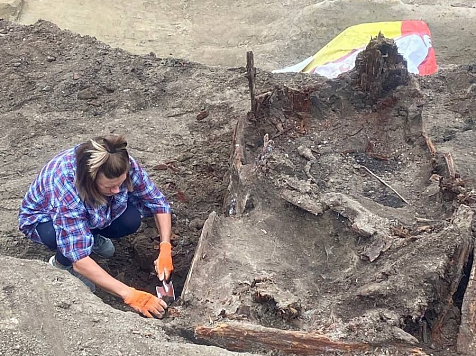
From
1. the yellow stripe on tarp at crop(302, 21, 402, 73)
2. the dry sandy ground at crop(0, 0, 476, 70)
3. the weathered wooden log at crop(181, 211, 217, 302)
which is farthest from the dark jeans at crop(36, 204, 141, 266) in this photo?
the dry sandy ground at crop(0, 0, 476, 70)

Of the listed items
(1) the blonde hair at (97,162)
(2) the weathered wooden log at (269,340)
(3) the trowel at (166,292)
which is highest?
(1) the blonde hair at (97,162)

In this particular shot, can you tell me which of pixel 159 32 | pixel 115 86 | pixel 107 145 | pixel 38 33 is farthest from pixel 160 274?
pixel 159 32

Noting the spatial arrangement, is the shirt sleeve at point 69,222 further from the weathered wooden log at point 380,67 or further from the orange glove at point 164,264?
the weathered wooden log at point 380,67

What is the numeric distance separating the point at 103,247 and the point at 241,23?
861 centimetres

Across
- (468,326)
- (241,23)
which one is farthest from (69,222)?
(241,23)

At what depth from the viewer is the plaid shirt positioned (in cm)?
381

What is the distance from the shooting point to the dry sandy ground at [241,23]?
10.6 m

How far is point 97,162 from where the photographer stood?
366 centimetres

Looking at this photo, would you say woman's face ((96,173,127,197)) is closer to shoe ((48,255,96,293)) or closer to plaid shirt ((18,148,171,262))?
plaid shirt ((18,148,171,262))

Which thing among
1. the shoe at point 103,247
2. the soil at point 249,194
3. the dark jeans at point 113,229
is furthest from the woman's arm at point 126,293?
the shoe at point 103,247

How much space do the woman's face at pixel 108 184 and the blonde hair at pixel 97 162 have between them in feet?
0.06

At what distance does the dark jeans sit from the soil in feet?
0.93

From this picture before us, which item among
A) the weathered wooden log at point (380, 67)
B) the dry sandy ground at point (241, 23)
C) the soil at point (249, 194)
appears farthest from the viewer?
the dry sandy ground at point (241, 23)

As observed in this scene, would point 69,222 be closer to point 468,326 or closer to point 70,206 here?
point 70,206
